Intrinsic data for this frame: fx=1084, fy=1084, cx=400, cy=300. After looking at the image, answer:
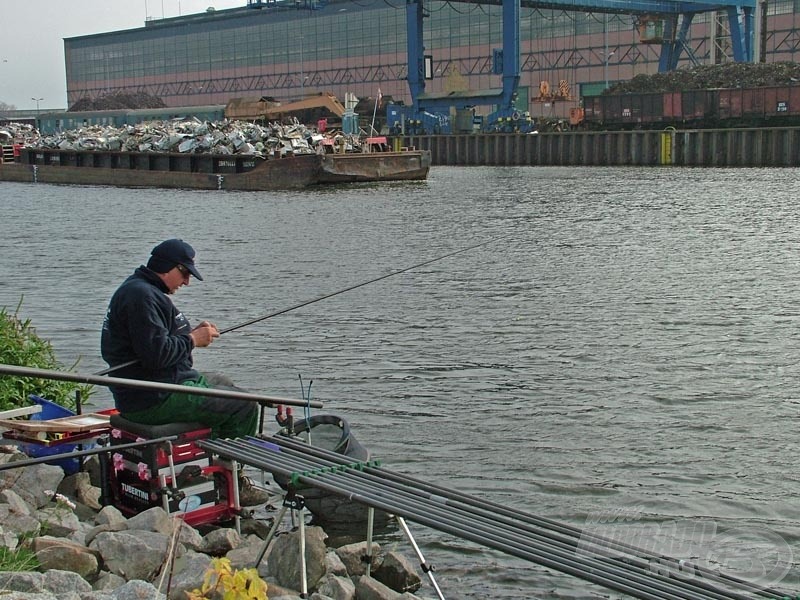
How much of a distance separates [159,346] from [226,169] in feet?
154

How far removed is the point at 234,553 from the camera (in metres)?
6.53

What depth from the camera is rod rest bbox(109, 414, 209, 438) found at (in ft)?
21.9

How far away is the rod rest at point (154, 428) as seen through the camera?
21.9 feet

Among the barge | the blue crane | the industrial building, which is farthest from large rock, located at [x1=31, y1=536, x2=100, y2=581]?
the industrial building

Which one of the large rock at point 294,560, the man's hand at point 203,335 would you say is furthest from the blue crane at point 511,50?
the large rock at point 294,560

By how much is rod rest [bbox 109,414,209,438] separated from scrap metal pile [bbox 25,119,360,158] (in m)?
43.4

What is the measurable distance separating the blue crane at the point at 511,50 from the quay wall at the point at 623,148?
76.5 inches

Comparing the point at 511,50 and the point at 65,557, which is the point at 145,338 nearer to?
the point at 65,557

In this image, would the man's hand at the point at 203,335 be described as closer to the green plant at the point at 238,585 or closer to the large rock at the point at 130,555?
the large rock at the point at 130,555

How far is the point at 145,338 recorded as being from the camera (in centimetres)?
654

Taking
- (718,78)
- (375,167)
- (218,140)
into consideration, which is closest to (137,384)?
(375,167)

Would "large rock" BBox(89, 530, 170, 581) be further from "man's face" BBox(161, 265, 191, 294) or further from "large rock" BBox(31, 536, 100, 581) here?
"man's face" BBox(161, 265, 191, 294)

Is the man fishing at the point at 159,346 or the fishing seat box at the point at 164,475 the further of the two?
the fishing seat box at the point at 164,475

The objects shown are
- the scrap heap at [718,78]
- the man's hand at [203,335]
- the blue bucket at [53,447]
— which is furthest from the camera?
the scrap heap at [718,78]
